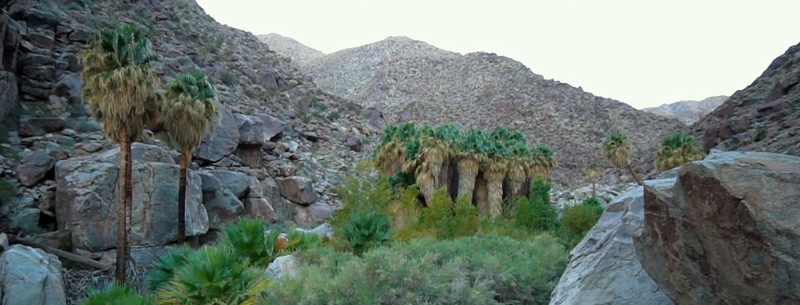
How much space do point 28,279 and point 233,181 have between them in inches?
603

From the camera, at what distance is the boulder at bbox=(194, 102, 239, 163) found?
32281 mm

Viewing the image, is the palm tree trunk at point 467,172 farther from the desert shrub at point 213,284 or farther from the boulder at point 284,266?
the desert shrub at point 213,284

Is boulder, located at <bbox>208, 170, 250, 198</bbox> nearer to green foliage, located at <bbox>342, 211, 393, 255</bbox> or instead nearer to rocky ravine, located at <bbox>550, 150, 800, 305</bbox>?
green foliage, located at <bbox>342, 211, 393, 255</bbox>

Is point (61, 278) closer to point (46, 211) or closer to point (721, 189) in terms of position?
point (46, 211)

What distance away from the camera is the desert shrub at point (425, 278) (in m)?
8.34

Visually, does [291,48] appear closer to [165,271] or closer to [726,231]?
[165,271]

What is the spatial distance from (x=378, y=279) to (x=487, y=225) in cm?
1135

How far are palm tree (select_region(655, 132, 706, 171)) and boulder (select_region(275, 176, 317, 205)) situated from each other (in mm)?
24197

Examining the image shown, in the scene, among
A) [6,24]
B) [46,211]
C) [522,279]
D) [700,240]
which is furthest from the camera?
[6,24]

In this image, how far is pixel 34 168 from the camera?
23.2 metres

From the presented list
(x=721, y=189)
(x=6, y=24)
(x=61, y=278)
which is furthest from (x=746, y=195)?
(x=6, y=24)

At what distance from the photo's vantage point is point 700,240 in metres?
4.79

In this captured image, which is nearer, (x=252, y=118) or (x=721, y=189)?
(x=721, y=189)

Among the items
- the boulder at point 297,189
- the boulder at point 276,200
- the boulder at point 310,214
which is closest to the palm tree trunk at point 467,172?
the boulder at point 310,214
